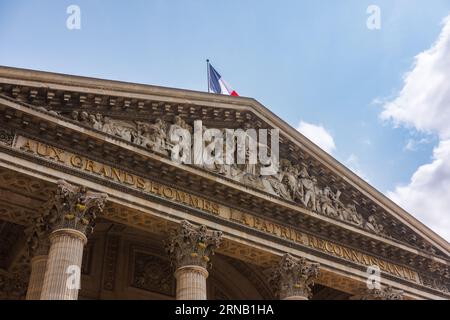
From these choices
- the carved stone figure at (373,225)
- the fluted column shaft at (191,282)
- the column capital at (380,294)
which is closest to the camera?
the fluted column shaft at (191,282)

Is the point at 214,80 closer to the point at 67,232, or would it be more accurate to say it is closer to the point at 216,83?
the point at 216,83

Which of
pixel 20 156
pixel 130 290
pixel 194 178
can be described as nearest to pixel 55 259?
pixel 20 156

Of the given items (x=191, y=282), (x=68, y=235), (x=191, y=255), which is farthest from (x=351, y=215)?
(x=68, y=235)

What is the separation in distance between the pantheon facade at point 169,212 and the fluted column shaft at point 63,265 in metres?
0.03

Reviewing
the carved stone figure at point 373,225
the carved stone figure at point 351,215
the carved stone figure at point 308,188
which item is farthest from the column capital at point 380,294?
the carved stone figure at point 308,188

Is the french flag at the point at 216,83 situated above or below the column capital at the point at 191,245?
above

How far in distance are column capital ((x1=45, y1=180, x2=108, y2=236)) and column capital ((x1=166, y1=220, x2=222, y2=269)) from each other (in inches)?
93.9

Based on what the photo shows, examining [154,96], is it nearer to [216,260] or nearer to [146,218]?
[146,218]

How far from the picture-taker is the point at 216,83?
26.4m

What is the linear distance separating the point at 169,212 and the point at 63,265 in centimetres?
362

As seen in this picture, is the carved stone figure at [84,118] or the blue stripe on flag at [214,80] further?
the blue stripe on flag at [214,80]

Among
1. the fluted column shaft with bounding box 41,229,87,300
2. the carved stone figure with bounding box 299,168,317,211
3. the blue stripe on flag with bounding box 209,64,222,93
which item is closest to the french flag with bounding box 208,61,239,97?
the blue stripe on flag with bounding box 209,64,222,93

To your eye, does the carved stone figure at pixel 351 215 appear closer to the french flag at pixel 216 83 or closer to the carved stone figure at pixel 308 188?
the carved stone figure at pixel 308 188

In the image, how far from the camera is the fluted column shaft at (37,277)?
1541cm
